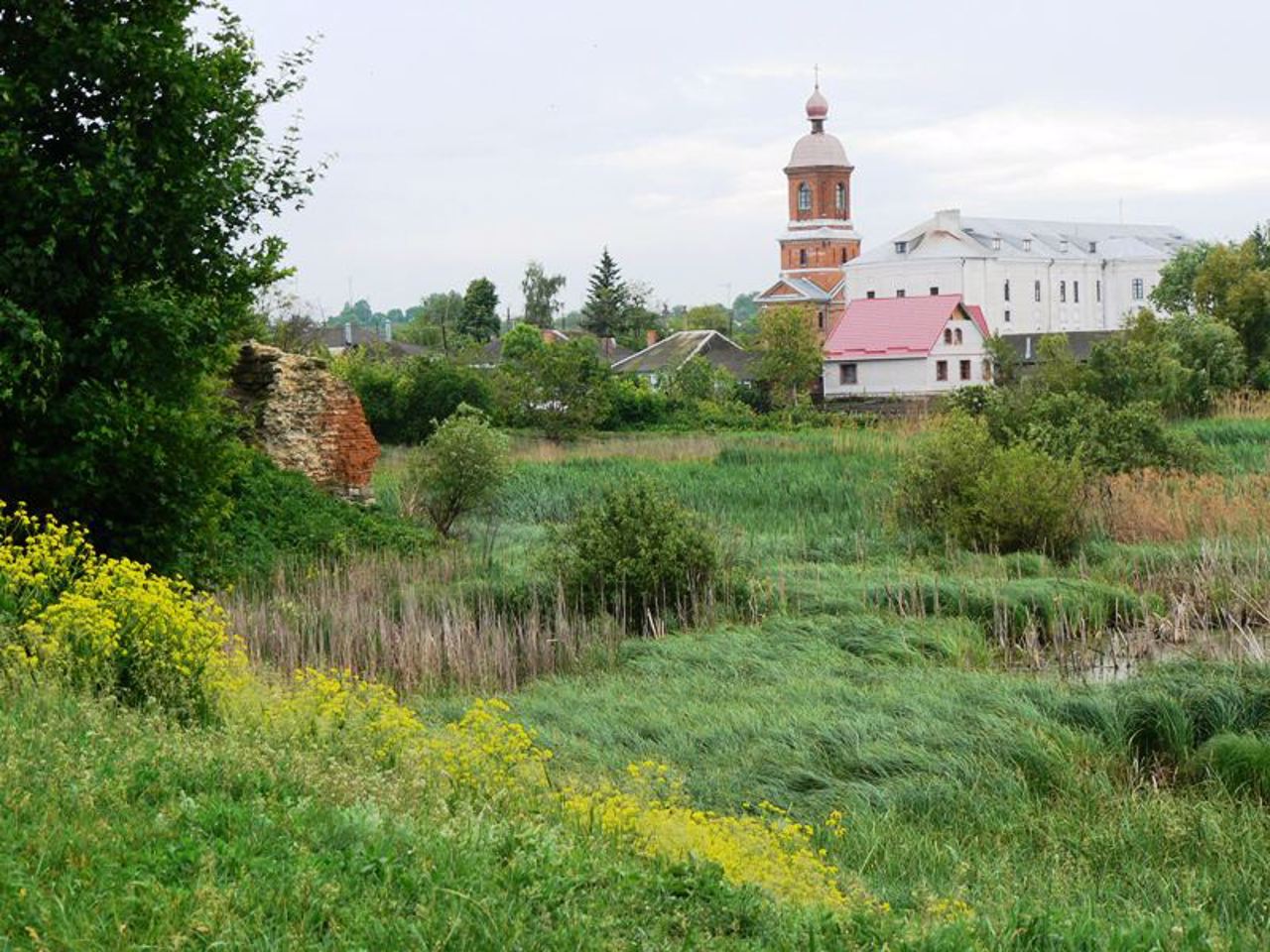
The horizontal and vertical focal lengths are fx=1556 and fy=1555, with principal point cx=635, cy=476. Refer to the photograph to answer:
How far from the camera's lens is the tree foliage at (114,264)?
1366 centimetres

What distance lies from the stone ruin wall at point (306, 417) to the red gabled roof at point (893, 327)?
45824 millimetres

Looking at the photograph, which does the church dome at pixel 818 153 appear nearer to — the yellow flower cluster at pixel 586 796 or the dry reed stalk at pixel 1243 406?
the dry reed stalk at pixel 1243 406

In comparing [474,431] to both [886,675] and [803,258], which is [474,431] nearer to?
[886,675]

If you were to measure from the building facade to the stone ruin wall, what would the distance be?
7531 cm

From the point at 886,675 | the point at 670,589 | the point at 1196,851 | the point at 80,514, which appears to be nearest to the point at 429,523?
the point at 670,589

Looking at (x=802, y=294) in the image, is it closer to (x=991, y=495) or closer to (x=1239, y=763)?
(x=991, y=495)

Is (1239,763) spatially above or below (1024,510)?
below

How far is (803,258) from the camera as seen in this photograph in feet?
329

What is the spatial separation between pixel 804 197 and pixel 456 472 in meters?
81.5

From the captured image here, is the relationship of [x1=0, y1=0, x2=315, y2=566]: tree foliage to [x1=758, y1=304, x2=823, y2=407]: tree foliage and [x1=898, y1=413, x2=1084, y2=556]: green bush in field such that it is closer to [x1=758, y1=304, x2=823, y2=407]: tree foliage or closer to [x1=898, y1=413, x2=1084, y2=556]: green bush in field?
[x1=898, y1=413, x2=1084, y2=556]: green bush in field

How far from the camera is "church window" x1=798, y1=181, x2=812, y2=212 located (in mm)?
101562

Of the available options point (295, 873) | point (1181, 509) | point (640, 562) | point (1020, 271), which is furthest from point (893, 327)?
point (295, 873)

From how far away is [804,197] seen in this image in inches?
4016

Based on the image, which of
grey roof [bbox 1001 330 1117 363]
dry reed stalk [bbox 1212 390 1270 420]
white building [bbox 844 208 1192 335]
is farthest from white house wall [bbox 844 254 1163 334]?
dry reed stalk [bbox 1212 390 1270 420]
